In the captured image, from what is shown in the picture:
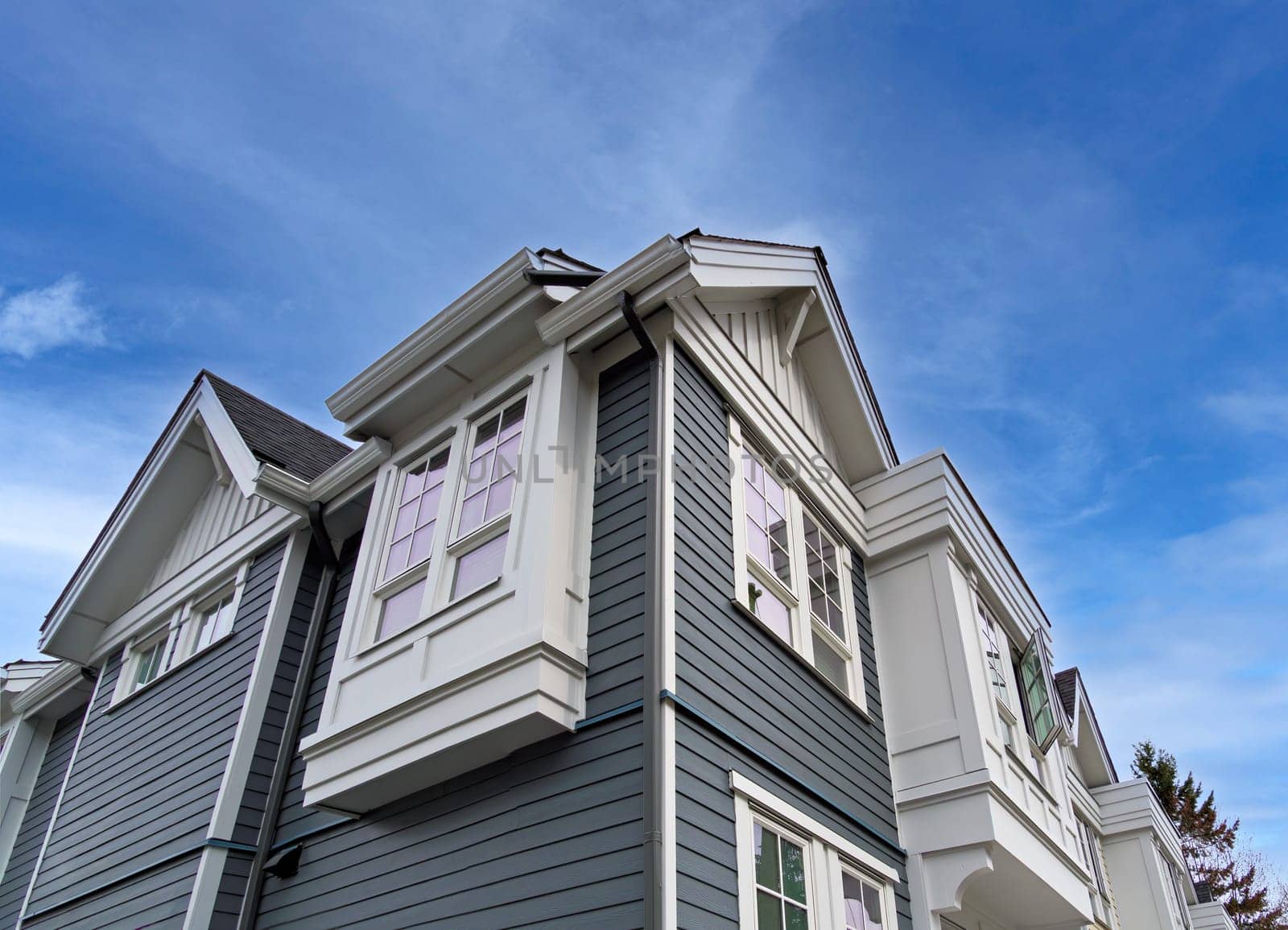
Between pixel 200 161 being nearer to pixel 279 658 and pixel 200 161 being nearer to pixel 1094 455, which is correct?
pixel 279 658

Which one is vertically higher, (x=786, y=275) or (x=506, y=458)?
(x=786, y=275)

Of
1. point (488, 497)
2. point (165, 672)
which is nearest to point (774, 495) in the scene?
point (488, 497)

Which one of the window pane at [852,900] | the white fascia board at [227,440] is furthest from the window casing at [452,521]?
the window pane at [852,900]

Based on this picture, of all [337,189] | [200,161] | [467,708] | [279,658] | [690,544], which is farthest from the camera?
[337,189]

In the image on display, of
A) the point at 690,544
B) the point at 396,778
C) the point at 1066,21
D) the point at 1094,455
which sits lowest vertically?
the point at 396,778

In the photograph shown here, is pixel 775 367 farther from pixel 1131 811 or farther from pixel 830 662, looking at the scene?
pixel 1131 811

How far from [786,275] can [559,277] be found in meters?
2.24

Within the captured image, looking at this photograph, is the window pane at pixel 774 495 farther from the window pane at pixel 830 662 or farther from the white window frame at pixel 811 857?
the white window frame at pixel 811 857

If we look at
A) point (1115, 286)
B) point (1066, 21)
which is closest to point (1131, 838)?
point (1115, 286)

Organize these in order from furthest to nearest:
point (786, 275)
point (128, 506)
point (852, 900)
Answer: point (128, 506)
point (786, 275)
point (852, 900)

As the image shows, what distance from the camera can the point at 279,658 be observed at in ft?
26.8

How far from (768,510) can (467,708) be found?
2.85m

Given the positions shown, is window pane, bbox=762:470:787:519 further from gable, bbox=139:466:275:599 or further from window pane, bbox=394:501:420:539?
gable, bbox=139:466:275:599

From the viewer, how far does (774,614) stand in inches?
263
